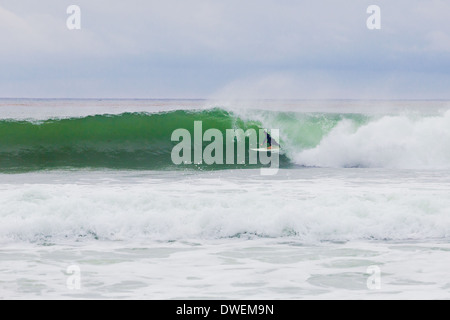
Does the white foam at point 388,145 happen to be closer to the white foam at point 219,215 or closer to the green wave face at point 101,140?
the green wave face at point 101,140

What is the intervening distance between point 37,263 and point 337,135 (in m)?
12.5

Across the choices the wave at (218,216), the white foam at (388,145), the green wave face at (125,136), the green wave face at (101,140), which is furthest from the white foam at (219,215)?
the green wave face at (125,136)

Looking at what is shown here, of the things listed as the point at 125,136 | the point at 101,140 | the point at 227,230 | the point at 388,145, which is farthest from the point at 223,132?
the point at 227,230

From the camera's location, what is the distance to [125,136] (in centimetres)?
1914

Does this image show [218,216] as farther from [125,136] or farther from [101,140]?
[125,136]

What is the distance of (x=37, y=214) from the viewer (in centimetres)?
854

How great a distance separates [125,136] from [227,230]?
11.5m

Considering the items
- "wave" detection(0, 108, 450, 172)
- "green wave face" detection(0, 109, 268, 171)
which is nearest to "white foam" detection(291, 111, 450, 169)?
"wave" detection(0, 108, 450, 172)

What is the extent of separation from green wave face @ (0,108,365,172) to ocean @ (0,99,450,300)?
0.73 meters

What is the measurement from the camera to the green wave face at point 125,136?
16.3 meters

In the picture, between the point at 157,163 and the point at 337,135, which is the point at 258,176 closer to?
the point at 157,163

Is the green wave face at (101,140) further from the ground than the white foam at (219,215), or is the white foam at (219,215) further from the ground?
the green wave face at (101,140)
